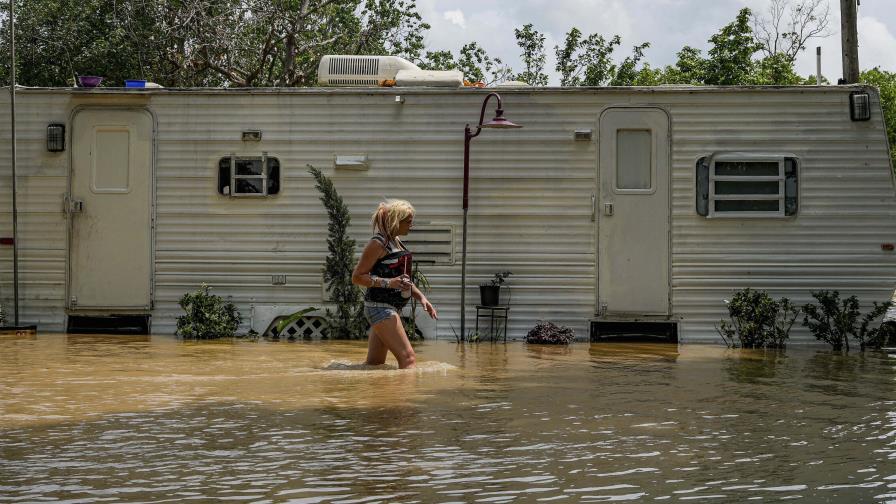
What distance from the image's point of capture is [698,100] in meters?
12.6

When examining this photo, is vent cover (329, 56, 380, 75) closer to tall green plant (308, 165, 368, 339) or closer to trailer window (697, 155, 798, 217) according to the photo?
tall green plant (308, 165, 368, 339)

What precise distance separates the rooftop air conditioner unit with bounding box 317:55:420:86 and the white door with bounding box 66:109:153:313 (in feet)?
6.72

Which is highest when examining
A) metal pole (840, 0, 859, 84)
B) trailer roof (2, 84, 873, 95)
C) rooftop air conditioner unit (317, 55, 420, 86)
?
metal pole (840, 0, 859, 84)

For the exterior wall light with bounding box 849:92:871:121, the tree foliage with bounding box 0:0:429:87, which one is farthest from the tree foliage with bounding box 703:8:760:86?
the exterior wall light with bounding box 849:92:871:121

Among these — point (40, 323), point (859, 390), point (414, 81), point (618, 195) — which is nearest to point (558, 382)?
point (859, 390)

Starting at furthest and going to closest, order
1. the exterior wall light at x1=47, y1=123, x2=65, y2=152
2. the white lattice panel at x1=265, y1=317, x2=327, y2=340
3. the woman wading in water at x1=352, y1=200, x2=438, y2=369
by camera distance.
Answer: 1. the exterior wall light at x1=47, y1=123, x2=65, y2=152
2. the white lattice panel at x1=265, y1=317, x2=327, y2=340
3. the woman wading in water at x1=352, y1=200, x2=438, y2=369

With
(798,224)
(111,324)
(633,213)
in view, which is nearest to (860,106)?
(798,224)

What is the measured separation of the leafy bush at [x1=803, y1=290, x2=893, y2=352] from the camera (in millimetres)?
12172

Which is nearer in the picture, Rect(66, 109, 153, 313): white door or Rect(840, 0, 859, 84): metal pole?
Rect(66, 109, 153, 313): white door

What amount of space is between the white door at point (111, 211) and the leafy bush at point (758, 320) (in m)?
6.35

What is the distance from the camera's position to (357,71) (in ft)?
43.6

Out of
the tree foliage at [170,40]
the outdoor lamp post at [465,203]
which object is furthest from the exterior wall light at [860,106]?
the tree foliage at [170,40]

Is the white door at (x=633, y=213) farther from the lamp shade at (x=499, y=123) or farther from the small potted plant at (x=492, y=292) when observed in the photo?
the lamp shade at (x=499, y=123)

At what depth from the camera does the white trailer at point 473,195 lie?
41.0 feet
